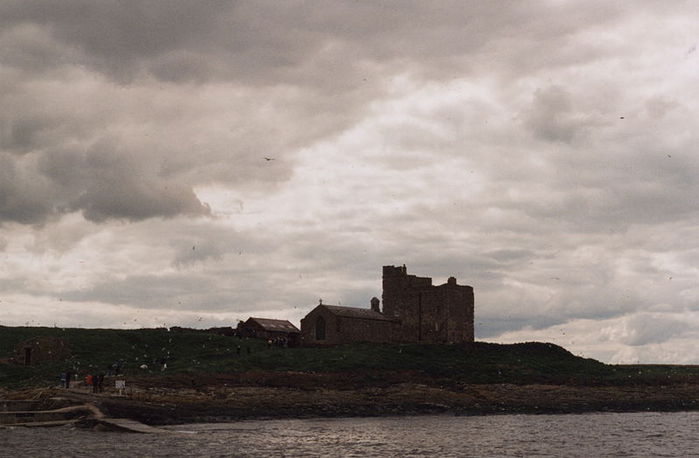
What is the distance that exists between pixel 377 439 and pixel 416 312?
2183 inches

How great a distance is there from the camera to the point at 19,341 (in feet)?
266

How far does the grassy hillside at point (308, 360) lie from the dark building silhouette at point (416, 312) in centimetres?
804

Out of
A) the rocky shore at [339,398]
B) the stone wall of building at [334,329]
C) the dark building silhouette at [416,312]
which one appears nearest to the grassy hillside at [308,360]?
the rocky shore at [339,398]

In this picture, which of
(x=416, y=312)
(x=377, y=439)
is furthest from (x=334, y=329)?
(x=377, y=439)

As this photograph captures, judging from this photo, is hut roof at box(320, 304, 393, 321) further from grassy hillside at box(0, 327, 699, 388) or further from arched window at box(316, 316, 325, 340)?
grassy hillside at box(0, 327, 699, 388)

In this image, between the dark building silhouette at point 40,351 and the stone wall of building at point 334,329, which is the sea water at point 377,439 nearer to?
the dark building silhouette at point 40,351

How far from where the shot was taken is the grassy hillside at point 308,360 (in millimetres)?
73125

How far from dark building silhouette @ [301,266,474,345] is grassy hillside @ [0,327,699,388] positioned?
804 centimetres

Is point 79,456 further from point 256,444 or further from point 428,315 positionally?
point 428,315

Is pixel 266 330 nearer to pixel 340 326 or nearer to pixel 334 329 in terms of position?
pixel 334 329

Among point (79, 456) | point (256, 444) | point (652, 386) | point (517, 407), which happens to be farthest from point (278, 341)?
point (79, 456)

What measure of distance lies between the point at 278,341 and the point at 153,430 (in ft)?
139

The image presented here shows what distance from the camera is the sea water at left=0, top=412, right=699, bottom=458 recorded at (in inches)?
1686

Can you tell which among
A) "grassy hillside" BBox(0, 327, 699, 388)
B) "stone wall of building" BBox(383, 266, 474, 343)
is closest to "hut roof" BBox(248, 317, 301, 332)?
"grassy hillside" BBox(0, 327, 699, 388)
